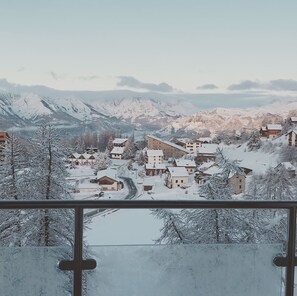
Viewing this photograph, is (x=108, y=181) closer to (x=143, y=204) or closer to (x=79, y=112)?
(x=79, y=112)

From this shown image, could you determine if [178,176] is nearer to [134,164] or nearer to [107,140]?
[134,164]

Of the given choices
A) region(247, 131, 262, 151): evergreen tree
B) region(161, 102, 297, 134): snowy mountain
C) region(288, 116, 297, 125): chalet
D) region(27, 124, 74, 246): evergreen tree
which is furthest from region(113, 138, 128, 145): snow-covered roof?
region(288, 116, 297, 125): chalet

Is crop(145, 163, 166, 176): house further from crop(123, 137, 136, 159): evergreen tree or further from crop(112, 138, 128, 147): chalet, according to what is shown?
crop(112, 138, 128, 147): chalet

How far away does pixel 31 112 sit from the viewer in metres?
5.71

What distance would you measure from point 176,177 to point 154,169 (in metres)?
0.31

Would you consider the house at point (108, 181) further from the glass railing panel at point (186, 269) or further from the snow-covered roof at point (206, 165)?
the glass railing panel at point (186, 269)

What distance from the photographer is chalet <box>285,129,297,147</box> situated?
575cm

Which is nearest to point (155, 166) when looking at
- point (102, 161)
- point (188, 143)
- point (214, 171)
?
point (188, 143)

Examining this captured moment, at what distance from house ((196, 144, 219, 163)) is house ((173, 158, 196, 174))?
0.28 metres

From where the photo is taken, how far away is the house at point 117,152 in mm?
5556

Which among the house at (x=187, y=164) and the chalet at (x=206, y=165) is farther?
the chalet at (x=206, y=165)

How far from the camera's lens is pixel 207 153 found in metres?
6.11

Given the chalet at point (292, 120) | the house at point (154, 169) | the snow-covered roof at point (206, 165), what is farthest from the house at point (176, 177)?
the chalet at point (292, 120)

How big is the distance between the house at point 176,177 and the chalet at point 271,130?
1.19 m
